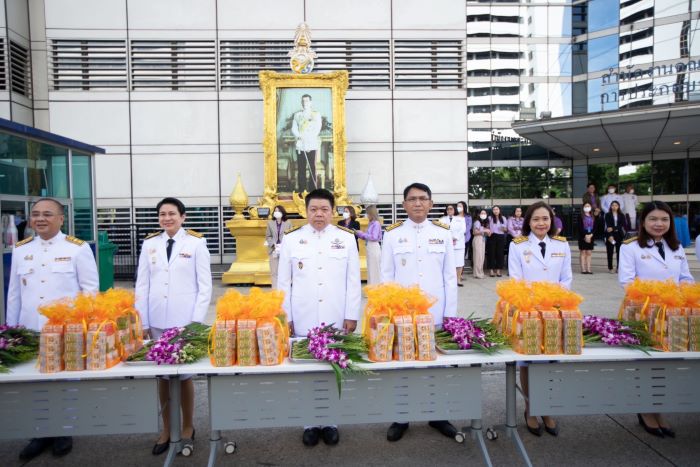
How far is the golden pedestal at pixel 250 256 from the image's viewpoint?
389 inches

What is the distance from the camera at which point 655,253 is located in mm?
3668

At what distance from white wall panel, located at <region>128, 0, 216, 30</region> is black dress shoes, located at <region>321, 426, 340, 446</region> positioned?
11.3 metres

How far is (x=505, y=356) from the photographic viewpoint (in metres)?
2.72

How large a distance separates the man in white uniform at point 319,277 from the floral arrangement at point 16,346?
165cm

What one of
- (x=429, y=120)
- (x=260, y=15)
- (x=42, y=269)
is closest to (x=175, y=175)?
(x=260, y=15)

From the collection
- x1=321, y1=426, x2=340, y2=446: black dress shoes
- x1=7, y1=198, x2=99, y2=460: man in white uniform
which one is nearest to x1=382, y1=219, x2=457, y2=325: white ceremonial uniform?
x1=321, y1=426, x2=340, y2=446: black dress shoes

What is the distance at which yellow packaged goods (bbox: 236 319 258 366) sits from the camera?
259cm

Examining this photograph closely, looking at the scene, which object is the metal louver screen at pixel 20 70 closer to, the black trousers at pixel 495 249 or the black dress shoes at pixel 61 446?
the black dress shoes at pixel 61 446

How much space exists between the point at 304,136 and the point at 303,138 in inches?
2.2

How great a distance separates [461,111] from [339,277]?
9902 mm

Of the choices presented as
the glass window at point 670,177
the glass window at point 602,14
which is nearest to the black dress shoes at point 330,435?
the glass window at point 670,177

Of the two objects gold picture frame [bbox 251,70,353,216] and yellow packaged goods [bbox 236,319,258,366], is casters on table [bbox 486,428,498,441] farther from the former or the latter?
gold picture frame [bbox 251,70,353,216]

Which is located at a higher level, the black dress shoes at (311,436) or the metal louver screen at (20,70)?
the metal louver screen at (20,70)

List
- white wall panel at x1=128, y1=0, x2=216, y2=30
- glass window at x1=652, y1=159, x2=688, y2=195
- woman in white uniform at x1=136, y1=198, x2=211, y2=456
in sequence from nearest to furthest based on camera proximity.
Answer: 1. woman in white uniform at x1=136, y1=198, x2=211, y2=456
2. white wall panel at x1=128, y1=0, x2=216, y2=30
3. glass window at x1=652, y1=159, x2=688, y2=195
